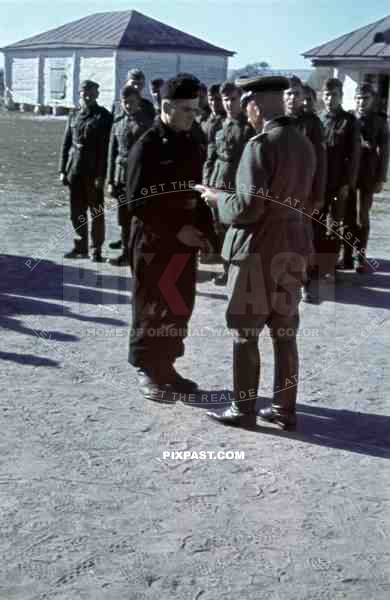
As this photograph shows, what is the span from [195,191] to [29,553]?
2.79 m

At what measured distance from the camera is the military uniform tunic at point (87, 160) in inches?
383

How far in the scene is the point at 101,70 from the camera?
49.8 metres

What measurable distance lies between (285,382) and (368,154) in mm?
5119

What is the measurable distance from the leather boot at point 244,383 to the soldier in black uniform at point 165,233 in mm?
642

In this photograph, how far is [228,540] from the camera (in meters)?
3.99

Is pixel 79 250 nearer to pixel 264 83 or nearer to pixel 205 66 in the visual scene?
pixel 264 83

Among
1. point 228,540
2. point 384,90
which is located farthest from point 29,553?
point 384,90

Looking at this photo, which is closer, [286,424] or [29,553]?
[29,553]

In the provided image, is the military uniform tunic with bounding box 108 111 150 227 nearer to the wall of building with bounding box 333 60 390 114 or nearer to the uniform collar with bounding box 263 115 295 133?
the uniform collar with bounding box 263 115 295 133

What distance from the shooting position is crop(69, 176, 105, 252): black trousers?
989 cm

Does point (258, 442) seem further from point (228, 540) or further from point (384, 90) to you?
point (384, 90)

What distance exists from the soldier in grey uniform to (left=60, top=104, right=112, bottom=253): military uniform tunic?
186 inches

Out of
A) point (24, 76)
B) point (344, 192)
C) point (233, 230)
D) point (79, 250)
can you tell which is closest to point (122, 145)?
point (79, 250)

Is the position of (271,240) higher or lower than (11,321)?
higher
